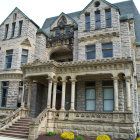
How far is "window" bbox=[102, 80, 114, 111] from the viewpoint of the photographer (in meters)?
16.3

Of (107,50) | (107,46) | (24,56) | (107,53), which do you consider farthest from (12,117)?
(107,46)

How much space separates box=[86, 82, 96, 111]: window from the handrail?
20.1ft

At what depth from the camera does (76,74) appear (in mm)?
15586

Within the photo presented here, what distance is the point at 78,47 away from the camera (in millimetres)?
19125

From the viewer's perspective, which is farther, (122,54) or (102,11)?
(102,11)

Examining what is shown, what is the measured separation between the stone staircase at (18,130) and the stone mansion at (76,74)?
83 millimetres

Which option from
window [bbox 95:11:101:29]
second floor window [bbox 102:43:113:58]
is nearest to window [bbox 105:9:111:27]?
window [bbox 95:11:101:29]

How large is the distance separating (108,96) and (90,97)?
180cm

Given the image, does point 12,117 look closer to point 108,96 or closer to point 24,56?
point 24,56

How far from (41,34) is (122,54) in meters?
10.3

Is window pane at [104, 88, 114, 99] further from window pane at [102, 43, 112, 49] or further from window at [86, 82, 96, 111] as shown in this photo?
window pane at [102, 43, 112, 49]

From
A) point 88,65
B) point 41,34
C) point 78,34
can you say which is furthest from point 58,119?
point 41,34

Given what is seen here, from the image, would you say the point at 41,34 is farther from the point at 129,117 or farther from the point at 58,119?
the point at 129,117

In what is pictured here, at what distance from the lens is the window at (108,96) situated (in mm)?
16281
